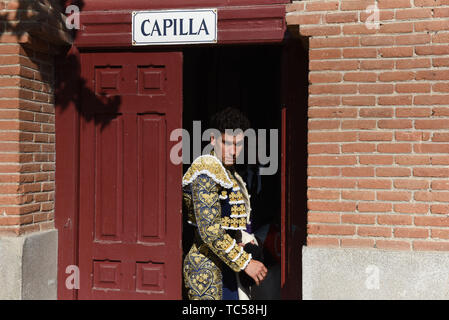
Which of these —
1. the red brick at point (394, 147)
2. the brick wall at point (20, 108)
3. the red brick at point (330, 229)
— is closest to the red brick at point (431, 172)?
the red brick at point (394, 147)

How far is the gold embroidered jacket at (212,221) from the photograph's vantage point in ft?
13.1

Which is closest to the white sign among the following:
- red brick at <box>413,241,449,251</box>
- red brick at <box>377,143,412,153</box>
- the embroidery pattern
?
the embroidery pattern

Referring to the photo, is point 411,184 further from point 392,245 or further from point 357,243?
point 357,243

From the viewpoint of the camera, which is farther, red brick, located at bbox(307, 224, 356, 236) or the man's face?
the man's face

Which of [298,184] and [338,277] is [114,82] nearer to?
[298,184]

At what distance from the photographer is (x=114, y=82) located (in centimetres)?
498

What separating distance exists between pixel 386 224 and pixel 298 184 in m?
0.92

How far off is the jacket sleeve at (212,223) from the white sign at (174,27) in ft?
4.94

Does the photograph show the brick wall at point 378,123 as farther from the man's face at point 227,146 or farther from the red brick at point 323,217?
the man's face at point 227,146

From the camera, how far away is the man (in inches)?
158

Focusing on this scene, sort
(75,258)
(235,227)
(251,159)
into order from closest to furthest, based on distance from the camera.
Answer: (235,227), (75,258), (251,159)

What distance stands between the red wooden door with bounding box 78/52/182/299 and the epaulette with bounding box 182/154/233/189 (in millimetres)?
751

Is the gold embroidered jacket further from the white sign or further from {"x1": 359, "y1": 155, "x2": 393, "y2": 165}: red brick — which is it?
the white sign
